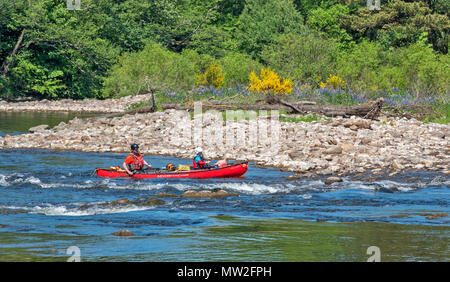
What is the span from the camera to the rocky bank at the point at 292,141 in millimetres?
19688

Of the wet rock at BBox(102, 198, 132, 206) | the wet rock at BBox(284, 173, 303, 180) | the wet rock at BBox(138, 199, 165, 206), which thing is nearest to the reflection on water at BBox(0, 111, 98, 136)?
the wet rock at BBox(284, 173, 303, 180)

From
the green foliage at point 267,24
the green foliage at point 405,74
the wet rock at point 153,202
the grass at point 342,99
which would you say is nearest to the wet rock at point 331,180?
the wet rock at point 153,202

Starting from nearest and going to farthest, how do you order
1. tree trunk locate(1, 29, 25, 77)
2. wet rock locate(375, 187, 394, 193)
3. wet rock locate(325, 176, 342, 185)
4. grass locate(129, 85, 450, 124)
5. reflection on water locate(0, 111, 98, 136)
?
1. wet rock locate(375, 187, 394, 193)
2. wet rock locate(325, 176, 342, 185)
3. grass locate(129, 85, 450, 124)
4. reflection on water locate(0, 111, 98, 136)
5. tree trunk locate(1, 29, 25, 77)

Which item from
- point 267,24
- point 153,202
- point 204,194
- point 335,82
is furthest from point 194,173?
point 267,24

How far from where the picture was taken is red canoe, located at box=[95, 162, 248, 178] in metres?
17.7

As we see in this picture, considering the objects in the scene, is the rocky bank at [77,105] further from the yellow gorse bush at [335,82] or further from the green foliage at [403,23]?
the green foliage at [403,23]

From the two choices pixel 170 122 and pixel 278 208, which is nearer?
pixel 278 208

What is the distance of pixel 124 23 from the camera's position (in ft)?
192

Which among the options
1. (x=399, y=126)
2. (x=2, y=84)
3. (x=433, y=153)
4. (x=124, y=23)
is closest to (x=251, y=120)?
(x=399, y=126)

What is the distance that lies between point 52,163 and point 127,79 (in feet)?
89.9

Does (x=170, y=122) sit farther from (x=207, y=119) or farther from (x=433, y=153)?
(x=433, y=153)

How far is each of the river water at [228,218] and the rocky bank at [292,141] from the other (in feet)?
5.69

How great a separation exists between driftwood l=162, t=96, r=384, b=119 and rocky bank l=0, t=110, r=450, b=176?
77cm

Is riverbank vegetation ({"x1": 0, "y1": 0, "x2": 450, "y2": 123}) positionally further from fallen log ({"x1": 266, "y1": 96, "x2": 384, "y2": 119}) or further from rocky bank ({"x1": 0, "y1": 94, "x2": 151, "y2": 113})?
fallen log ({"x1": 266, "y1": 96, "x2": 384, "y2": 119})
